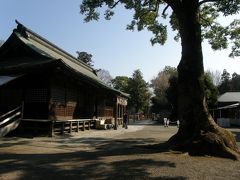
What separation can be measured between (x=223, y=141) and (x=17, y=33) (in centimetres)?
1724

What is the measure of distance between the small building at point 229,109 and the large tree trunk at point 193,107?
119ft

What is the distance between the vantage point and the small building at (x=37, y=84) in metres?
20.4

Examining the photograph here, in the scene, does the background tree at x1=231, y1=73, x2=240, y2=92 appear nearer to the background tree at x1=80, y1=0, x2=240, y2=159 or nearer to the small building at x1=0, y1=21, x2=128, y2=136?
the small building at x1=0, y1=21, x2=128, y2=136

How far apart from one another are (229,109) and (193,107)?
44.4 meters

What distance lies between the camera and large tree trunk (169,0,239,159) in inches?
560

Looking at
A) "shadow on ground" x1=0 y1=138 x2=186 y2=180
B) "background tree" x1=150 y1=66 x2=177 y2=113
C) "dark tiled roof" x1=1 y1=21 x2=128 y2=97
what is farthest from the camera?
"background tree" x1=150 y1=66 x2=177 y2=113

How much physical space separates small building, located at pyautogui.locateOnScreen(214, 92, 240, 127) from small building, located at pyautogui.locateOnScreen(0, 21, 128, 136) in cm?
3074

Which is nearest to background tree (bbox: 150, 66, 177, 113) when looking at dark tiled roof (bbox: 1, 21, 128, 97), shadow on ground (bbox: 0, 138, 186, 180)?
dark tiled roof (bbox: 1, 21, 128, 97)

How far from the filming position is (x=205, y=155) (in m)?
13.8

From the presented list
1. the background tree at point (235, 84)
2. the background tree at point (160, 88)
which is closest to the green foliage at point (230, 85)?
the background tree at point (235, 84)

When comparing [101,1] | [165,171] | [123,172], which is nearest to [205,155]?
[165,171]

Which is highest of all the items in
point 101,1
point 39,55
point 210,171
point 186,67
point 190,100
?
point 101,1

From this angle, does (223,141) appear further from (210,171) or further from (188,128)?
(210,171)

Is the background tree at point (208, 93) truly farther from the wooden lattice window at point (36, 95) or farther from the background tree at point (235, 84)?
the background tree at point (235, 84)
